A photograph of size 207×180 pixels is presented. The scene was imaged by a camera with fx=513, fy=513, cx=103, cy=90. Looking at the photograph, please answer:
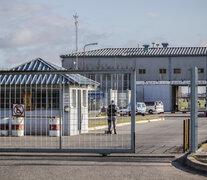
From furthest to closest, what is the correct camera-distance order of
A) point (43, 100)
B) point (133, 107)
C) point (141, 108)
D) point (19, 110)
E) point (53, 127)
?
point (141, 108)
point (53, 127)
point (43, 100)
point (19, 110)
point (133, 107)

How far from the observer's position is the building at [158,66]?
7275 centimetres

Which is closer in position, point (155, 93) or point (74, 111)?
point (74, 111)

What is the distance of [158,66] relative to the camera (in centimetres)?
7656

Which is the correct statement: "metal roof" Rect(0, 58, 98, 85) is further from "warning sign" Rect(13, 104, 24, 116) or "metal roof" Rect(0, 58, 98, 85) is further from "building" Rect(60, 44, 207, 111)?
"building" Rect(60, 44, 207, 111)

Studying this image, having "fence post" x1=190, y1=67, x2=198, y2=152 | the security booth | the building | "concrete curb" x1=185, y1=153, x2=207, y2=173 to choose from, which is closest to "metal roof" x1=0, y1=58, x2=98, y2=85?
the security booth

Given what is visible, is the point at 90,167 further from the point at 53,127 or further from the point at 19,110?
the point at 53,127

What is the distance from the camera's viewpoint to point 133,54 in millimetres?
78062

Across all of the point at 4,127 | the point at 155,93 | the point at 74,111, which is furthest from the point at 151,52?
the point at 74,111

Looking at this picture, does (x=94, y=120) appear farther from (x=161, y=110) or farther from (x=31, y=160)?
(x=161, y=110)

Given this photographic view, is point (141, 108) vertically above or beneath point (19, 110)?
beneath

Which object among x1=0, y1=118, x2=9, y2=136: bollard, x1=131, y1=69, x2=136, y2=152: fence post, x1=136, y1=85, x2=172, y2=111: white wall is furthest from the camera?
x1=136, y1=85, x2=172, y2=111: white wall

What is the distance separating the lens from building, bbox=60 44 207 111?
2864 inches

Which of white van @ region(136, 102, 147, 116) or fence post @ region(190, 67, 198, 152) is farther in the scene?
white van @ region(136, 102, 147, 116)

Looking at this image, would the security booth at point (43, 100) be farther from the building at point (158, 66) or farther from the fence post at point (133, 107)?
the building at point (158, 66)
